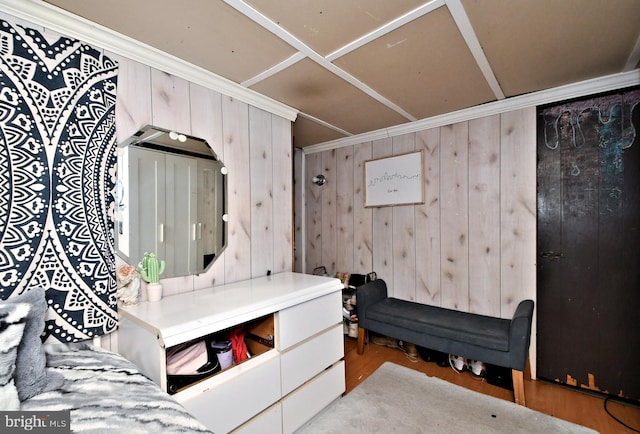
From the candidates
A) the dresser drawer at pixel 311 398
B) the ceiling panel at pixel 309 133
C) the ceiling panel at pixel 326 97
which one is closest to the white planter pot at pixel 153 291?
the dresser drawer at pixel 311 398

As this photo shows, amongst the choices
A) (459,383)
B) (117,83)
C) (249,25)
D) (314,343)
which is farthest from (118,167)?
(459,383)

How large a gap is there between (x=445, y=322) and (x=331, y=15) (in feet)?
7.37

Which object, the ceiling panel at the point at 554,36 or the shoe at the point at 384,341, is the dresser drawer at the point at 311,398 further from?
the ceiling panel at the point at 554,36

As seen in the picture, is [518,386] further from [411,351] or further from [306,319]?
[306,319]

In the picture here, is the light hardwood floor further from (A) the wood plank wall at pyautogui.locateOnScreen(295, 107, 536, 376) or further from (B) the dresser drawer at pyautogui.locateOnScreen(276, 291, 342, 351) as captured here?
(B) the dresser drawer at pyautogui.locateOnScreen(276, 291, 342, 351)

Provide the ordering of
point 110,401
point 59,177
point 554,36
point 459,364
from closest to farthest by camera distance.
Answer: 1. point 110,401
2. point 59,177
3. point 554,36
4. point 459,364

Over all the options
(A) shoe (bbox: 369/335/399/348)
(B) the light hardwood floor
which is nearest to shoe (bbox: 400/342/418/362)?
(B) the light hardwood floor

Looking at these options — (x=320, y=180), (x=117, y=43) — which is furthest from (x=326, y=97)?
(x=320, y=180)

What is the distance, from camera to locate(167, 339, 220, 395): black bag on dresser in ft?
4.15

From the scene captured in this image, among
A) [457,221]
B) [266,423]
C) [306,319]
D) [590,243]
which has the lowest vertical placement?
[266,423]

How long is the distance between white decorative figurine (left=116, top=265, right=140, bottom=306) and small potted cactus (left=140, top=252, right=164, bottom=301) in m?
0.07

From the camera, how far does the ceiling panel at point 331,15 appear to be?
1.23 m

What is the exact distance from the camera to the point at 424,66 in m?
1.76

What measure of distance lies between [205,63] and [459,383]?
292 cm
